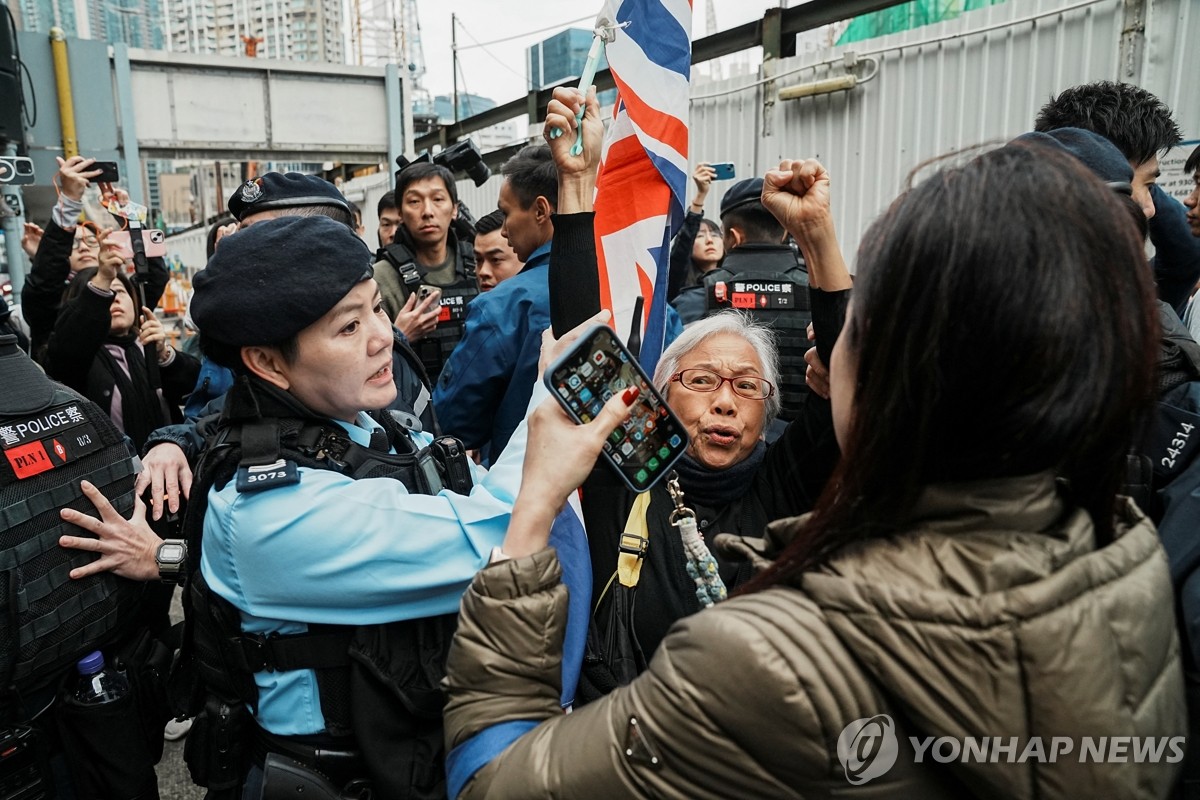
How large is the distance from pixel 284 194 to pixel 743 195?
2.40m

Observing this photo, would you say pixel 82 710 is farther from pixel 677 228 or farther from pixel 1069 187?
pixel 1069 187

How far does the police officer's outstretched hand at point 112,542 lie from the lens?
1.80 m

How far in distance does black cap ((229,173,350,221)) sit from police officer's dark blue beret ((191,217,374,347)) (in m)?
1.06

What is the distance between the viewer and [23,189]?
546 centimetres

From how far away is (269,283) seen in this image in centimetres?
142

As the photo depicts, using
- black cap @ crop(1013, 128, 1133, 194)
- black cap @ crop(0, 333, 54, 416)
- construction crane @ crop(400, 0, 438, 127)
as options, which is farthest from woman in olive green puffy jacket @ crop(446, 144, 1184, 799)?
construction crane @ crop(400, 0, 438, 127)

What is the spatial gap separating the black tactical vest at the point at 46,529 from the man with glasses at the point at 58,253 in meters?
1.97

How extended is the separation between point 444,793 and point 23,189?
5.89 m

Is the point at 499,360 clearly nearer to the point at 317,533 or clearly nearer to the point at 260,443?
the point at 260,443

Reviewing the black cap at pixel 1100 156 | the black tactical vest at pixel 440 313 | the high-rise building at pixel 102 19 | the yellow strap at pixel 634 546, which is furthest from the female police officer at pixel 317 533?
the high-rise building at pixel 102 19

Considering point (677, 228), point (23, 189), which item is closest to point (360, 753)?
point (677, 228)

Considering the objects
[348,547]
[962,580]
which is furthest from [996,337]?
[348,547]

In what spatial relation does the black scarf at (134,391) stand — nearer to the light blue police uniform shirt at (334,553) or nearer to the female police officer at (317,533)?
the female police officer at (317,533)

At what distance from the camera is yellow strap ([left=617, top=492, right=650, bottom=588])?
1.75 m
